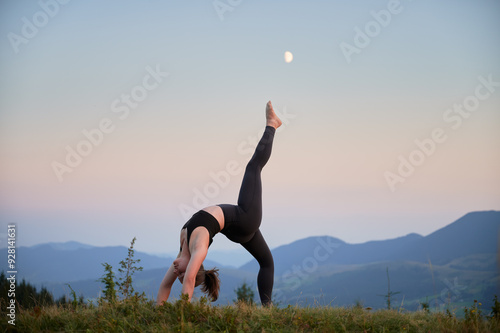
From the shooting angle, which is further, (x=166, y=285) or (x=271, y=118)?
(x=271, y=118)

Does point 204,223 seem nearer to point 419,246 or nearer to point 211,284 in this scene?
point 211,284

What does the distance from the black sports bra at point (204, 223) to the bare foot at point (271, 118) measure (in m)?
1.90

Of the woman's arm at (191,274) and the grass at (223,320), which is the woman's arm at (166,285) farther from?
the woman's arm at (191,274)

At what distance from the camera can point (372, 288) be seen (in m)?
79.9

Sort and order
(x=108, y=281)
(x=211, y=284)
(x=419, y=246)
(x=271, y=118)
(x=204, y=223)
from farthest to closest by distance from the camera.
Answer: (x=419, y=246)
(x=108, y=281)
(x=271, y=118)
(x=211, y=284)
(x=204, y=223)

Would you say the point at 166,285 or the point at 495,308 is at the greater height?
the point at 166,285

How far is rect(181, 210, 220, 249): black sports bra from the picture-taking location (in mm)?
6305

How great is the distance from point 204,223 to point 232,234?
647 millimetres

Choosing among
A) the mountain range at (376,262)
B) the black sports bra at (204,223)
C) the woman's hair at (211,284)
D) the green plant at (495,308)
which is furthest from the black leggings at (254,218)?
the mountain range at (376,262)

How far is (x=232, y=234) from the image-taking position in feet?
22.3

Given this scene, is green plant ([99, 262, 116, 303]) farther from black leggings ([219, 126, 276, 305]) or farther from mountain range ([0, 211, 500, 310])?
mountain range ([0, 211, 500, 310])

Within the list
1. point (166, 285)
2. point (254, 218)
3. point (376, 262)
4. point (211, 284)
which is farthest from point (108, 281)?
point (376, 262)

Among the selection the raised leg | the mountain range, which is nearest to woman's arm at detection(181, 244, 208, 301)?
the raised leg

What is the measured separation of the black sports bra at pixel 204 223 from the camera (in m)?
6.30
